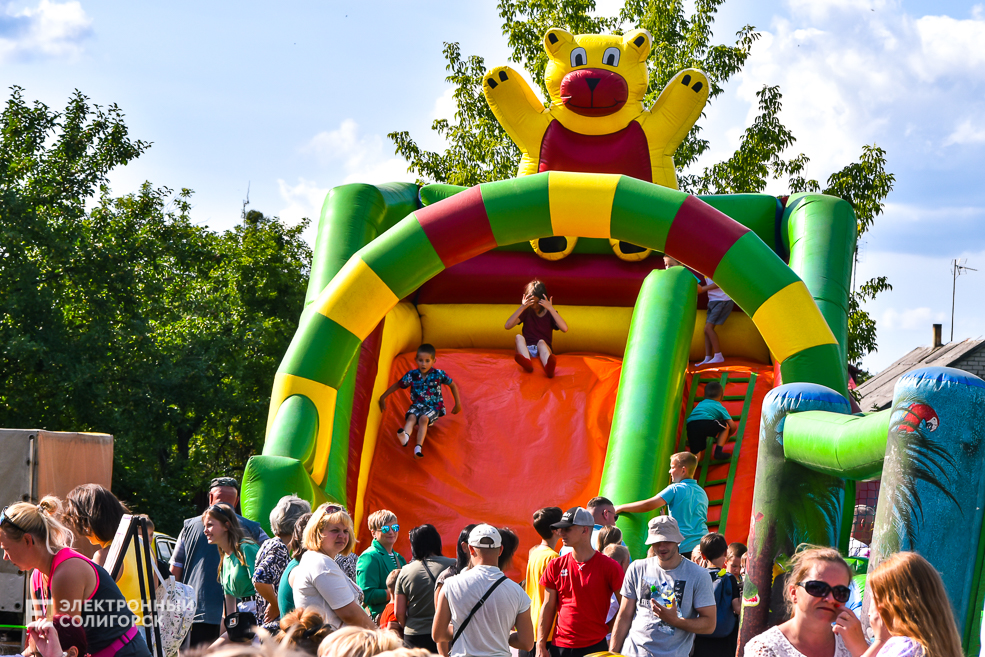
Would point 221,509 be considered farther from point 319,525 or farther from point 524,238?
point 524,238

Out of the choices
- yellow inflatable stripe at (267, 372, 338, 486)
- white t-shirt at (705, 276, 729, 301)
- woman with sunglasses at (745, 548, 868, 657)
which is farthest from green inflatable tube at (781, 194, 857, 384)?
woman with sunglasses at (745, 548, 868, 657)

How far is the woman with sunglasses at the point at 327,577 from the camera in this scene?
3.62 m

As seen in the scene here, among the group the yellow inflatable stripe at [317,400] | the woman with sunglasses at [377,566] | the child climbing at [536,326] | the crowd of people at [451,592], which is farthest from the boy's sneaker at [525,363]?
the woman with sunglasses at [377,566]

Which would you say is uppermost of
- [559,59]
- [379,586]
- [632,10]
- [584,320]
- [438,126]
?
[632,10]

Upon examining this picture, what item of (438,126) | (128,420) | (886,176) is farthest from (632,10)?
(128,420)

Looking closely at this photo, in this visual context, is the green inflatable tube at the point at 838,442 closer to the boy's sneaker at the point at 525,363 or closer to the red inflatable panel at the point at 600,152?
the boy's sneaker at the point at 525,363

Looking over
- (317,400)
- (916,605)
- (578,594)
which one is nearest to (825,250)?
(317,400)

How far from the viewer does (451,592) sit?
12.4 ft

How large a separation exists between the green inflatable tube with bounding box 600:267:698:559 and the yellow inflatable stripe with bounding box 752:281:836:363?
2.45 feet

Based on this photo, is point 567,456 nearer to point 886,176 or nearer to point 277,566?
point 277,566

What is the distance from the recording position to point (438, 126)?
598 inches

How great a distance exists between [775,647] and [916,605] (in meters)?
0.42

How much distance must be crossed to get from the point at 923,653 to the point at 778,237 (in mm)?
6873

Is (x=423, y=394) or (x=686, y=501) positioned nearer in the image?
(x=686, y=501)
